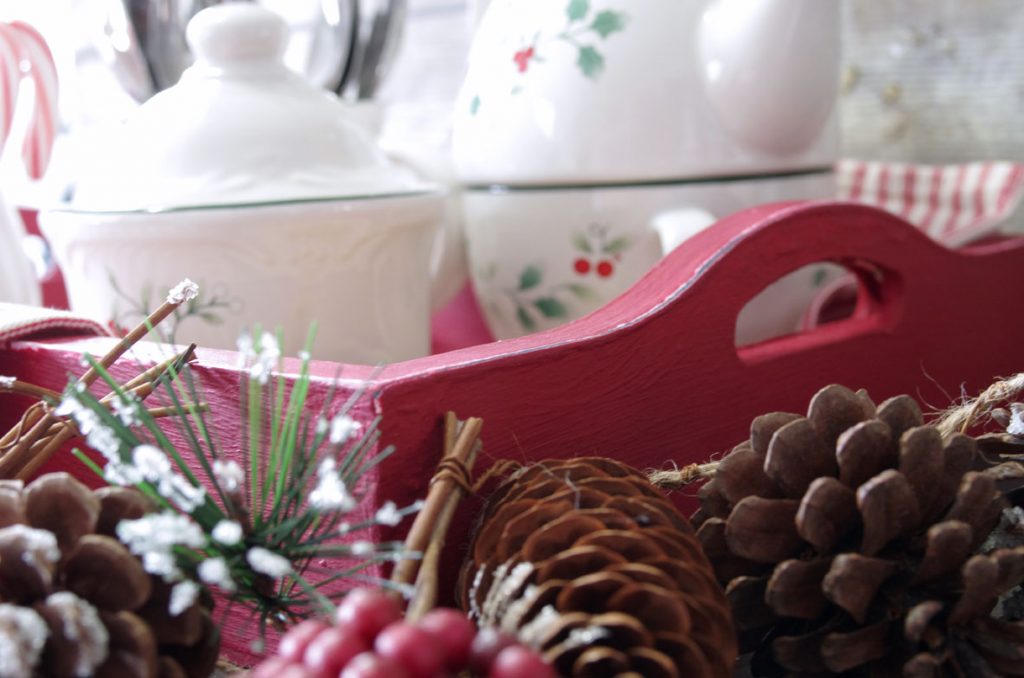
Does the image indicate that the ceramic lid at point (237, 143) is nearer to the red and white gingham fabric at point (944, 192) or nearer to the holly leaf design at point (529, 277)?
the holly leaf design at point (529, 277)

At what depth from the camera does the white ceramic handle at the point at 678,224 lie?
1.45 ft

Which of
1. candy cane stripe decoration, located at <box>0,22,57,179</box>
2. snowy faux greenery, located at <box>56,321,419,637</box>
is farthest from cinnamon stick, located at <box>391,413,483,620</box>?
candy cane stripe decoration, located at <box>0,22,57,179</box>

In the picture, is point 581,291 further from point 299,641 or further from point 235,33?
point 299,641

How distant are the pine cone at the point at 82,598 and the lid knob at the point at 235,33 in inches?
9.9

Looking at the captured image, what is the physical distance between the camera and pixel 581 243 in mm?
479

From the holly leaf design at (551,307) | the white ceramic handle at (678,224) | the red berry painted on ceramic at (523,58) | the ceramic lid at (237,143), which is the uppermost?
the red berry painted on ceramic at (523,58)

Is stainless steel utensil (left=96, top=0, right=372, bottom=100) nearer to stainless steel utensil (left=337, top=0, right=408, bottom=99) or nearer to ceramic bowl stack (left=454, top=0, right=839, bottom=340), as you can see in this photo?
stainless steel utensil (left=337, top=0, right=408, bottom=99)

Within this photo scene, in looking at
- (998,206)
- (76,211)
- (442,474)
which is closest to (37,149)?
(76,211)

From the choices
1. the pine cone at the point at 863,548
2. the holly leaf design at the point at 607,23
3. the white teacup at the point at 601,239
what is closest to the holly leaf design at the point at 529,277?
the white teacup at the point at 601,239

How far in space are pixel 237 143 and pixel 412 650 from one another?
281 mm

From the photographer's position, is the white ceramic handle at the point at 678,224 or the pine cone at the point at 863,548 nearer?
the pine cone at the point at 863,548

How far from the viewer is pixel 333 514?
25 cm

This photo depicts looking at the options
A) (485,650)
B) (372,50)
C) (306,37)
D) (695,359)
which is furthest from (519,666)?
(306,37)

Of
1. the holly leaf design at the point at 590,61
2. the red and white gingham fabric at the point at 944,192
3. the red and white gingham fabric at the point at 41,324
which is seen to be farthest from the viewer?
the red and white gingham fabric at the point at 944,192
